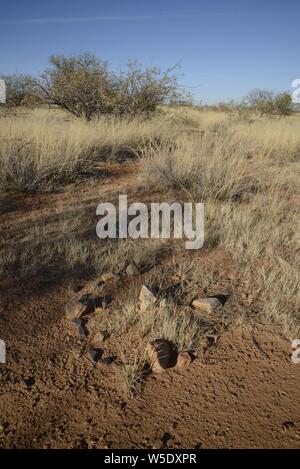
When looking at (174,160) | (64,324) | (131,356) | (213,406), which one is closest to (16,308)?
(64,324)

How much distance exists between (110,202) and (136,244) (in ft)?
3.76

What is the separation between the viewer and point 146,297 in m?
2.25

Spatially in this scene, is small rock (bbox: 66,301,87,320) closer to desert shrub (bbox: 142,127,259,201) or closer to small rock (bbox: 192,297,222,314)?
small rock (bbox: 192,297,222,314)

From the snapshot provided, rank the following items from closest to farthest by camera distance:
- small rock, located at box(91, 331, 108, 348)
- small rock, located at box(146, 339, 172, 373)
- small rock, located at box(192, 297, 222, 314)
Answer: small rock, located at box(146, 339, 172, 373) → small rock, located at box(91, 331, 108, 348) → small rock, located at box(192, 297, 222, 314)

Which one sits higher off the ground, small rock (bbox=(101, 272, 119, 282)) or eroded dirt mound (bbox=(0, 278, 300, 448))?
small rock (bbox=(101, 272, 119, 282))

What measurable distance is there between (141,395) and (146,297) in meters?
0.69

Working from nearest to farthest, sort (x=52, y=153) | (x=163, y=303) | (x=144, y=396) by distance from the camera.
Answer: (x=144, y=396) < (x=163, y=303) < (x=52, y=153)

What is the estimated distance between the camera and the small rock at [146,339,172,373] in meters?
1.83

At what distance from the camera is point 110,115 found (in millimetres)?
9977

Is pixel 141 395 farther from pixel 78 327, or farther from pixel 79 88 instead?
pixel 79 88

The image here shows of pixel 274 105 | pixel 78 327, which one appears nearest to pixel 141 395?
pixel 78 327

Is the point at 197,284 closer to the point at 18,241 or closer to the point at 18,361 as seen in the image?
the point at 18,361

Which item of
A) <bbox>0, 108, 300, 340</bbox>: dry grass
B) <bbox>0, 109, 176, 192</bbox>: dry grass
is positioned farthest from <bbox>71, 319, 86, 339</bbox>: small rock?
<bbox>0, 109, 176, 192</bbox>: dry grass

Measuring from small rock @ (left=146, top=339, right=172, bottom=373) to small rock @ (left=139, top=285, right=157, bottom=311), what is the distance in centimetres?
31
